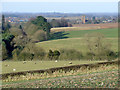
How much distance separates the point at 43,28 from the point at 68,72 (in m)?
37.1

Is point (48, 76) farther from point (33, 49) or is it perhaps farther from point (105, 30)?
point (105, 30)

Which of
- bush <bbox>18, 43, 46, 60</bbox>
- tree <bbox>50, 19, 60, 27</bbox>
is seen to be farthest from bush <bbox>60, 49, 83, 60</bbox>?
tree <bbox>50, 19, 60, 27</bbox>

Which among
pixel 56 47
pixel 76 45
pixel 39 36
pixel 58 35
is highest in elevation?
pixel 39 36

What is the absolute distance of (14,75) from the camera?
42.4ft

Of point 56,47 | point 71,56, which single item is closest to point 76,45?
point 56,47

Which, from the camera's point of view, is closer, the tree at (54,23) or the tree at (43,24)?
the tree at (43,24)

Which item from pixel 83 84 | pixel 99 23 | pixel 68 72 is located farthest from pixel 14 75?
pixel 99 23

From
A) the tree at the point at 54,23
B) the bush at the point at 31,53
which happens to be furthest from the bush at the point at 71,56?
the tree at the point at 54,23

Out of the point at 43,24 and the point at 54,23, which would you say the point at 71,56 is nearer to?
the point at 43,24

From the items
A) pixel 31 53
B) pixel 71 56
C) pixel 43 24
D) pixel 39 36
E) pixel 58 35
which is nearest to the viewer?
pixel 71 56

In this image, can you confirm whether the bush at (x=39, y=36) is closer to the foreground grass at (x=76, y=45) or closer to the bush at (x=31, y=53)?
the foreground grass at (x=76, y=45)

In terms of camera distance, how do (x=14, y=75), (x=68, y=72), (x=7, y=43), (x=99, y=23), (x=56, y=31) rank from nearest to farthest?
(x=14, y=75) → (x=68, y=72) → (x=7, y=43) → (x=56, y=31) → (x=99, y=23)

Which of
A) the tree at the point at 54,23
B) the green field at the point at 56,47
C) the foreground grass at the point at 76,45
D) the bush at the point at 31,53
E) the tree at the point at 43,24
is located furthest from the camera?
the tree at the point at 54,23

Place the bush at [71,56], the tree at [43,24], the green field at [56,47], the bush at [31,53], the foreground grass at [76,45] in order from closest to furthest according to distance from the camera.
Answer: the green field at [56,47] < the bush at [71,56] < the bush at [31,53] < the foreground grass at [76,45] < the tree at [43,24]
